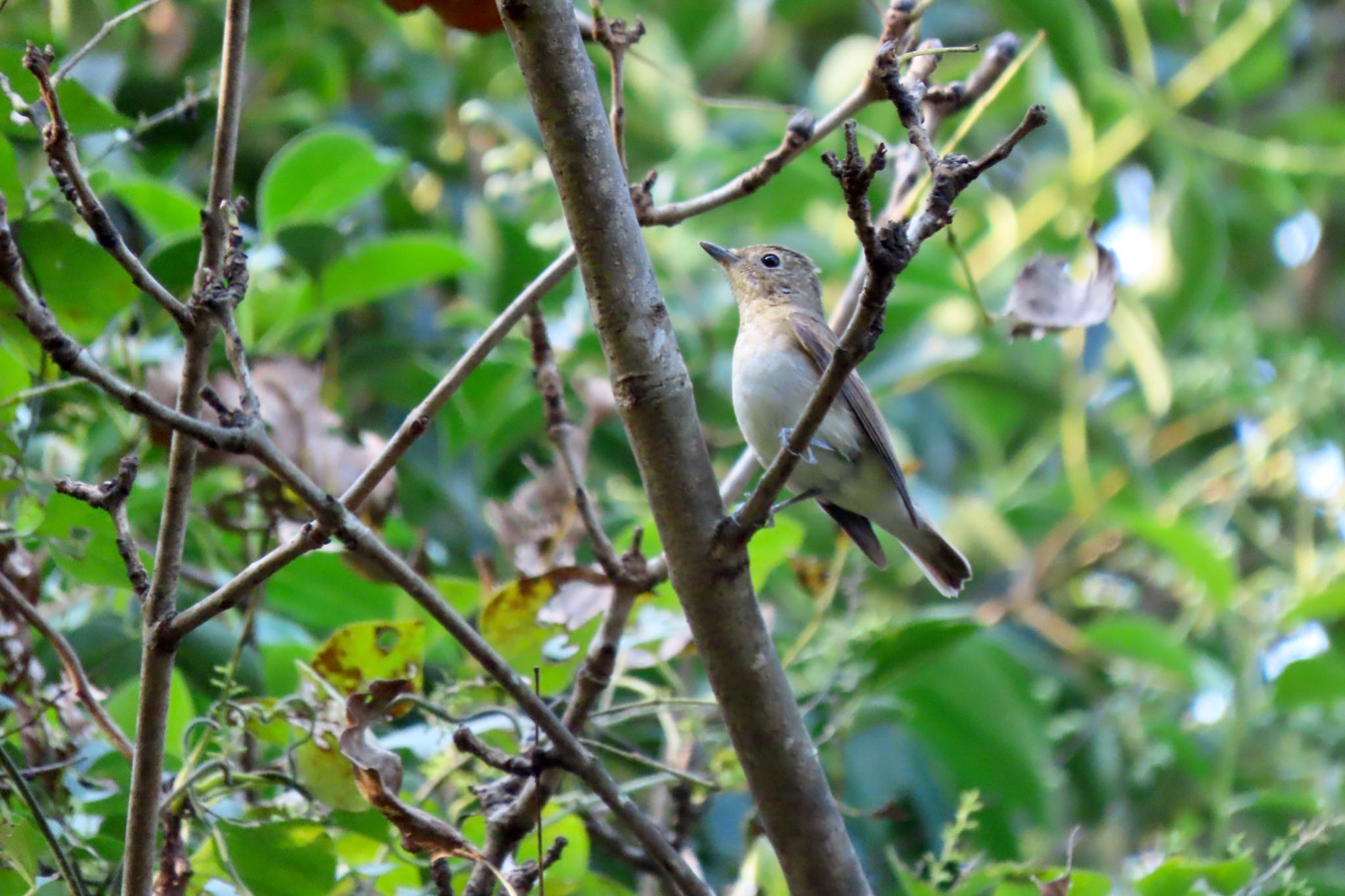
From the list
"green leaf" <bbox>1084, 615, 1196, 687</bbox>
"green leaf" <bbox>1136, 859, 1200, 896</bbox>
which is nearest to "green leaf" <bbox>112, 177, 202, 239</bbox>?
"green leaf" <bbox>1136, 859, 1200, 896</bbox>

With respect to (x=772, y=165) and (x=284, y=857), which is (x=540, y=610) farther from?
(x=772, y=165)

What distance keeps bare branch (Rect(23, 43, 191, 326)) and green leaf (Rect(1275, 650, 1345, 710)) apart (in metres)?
3.22

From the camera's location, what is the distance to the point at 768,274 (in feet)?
12.9

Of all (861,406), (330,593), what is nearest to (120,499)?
(330,593)

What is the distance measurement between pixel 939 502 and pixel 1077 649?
2.22 ft

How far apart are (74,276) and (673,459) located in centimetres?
124

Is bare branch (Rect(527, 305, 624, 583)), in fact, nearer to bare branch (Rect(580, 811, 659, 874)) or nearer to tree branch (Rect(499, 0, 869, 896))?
tree branch (Rect(499, 0, 869, 896))

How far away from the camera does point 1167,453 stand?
574cm

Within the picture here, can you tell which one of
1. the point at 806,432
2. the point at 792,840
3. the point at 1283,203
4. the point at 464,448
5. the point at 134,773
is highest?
the point at 1283,203

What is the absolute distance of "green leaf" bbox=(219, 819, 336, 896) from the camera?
2.10 m

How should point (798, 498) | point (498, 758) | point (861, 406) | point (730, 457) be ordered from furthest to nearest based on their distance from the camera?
point (730, 457) < point (861, 406) < point (798, 498) < point (498, 758)

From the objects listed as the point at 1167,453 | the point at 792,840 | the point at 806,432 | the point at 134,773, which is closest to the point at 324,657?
the point at 134,773

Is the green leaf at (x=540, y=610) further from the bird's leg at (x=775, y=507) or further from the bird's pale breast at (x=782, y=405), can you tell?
the bird's pale breast at (x=782, y=405)

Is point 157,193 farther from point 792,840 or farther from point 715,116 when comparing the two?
point 715,116
